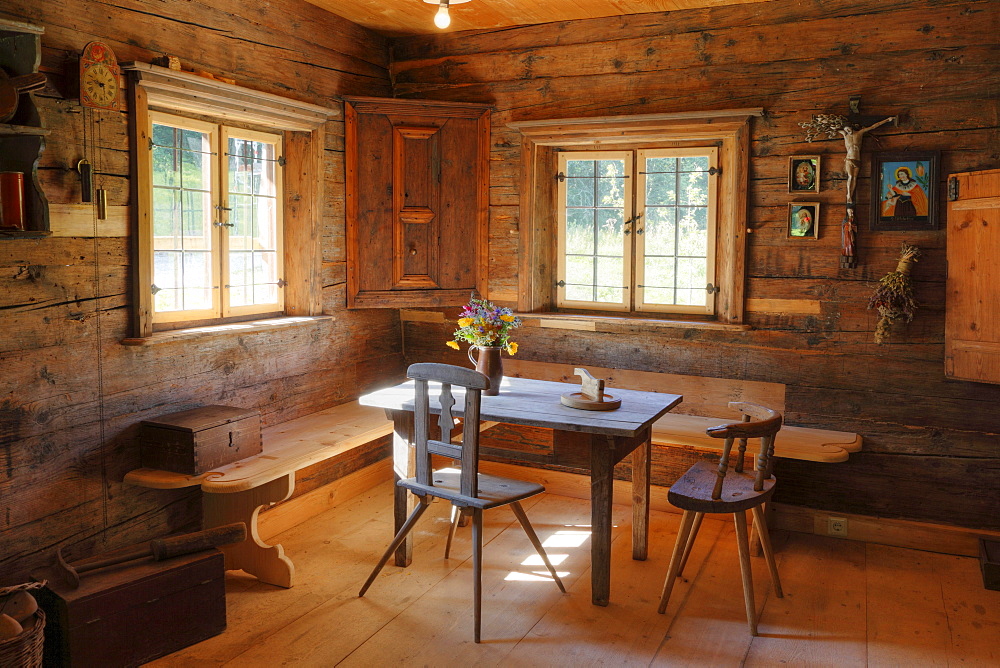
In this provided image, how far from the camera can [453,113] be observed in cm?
489

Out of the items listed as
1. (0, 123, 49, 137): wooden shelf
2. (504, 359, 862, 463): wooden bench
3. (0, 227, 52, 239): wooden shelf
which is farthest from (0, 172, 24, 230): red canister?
(504, 359, 862, 463): wooden bench

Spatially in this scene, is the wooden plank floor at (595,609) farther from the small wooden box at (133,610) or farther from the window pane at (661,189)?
the window pane at (661,189)

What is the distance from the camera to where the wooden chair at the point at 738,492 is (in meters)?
3.16

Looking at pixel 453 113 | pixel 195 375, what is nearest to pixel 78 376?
pixel 195 375

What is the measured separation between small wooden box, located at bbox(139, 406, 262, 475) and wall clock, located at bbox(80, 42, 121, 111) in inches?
51.9

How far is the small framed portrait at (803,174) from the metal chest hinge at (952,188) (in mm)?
596

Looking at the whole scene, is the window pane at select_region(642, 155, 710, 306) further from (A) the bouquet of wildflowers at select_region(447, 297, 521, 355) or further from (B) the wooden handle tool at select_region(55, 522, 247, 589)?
(B) the wooden handle tool at select_region(55, 522, 247, 589)

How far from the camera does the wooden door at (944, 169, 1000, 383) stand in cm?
371

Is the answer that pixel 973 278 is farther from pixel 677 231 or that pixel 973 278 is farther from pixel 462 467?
pixel 462 467

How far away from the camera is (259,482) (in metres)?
3.43

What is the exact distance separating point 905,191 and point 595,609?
248 cm

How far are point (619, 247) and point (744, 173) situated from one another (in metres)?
0.85

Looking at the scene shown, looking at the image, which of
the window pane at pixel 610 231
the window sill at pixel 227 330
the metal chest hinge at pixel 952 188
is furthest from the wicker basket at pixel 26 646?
the metal chest hinge at pixel 952 188

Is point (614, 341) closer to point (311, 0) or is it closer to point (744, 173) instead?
point (744, 173)
